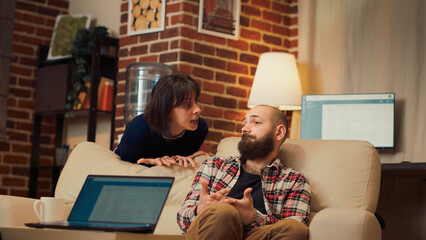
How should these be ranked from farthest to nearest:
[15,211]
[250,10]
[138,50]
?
[250,10] → [138,50] → [15,211]

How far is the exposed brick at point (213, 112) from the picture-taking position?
4.21m

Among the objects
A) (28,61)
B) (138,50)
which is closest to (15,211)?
(138,50)

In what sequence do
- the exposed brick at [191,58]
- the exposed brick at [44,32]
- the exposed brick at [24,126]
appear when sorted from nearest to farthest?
the exposed brick at [191,58]
the exposed brick at [24,126]
the exposed brick at [44,32]

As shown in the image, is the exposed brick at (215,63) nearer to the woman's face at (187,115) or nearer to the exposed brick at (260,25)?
the exposed brick at (260,25)

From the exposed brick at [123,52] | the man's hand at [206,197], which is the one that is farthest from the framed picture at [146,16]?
the man's hand at [206,197]

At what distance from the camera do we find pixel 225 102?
4340 millimetres

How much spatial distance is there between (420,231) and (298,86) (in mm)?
1216

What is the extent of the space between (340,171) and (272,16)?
2.43 meters

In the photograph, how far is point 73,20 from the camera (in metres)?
5.08

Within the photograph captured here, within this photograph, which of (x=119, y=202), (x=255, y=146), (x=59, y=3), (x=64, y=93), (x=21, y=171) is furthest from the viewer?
(x=59, y=3)

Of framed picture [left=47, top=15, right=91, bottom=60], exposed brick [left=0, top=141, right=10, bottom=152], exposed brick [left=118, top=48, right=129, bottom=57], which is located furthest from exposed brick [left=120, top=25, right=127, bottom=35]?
exposed brick [left=0, top=141, right=10, bottom=152]

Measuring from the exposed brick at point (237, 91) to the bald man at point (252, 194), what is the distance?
1.71 meters

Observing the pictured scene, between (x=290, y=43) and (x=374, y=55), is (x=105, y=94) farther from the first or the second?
(x=374, y=55)

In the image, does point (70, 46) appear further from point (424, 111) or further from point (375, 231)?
point (375, 231)
